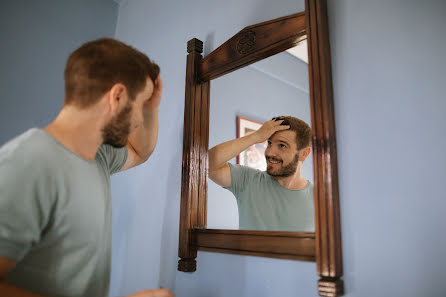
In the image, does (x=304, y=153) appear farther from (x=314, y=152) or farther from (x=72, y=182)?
(x=72, y=182)

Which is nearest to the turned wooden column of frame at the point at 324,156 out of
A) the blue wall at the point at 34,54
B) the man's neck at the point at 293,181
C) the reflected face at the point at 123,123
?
the man's neck at the point at 293,181

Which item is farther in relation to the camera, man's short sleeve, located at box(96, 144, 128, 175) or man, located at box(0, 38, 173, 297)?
man's short sleeve, located at box(96, 144, 128, 175)

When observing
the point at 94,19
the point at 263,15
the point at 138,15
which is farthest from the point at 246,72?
the point at 94,19

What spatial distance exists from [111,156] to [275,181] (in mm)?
558

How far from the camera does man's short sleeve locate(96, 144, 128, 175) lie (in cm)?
94

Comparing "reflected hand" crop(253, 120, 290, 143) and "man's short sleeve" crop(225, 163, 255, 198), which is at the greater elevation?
"reflected hand" crop(253, 120, 290, 143)

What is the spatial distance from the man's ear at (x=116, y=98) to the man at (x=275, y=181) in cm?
45

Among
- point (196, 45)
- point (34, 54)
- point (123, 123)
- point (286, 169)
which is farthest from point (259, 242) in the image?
point (34, 54)

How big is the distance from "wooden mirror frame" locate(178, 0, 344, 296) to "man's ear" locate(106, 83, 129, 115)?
427 millimetres

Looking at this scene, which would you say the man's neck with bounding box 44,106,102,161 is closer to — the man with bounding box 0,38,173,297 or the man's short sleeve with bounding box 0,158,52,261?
the man with bounding box 0,38,173,297

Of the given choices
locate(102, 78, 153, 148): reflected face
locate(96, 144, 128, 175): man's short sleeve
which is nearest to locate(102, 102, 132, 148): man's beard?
locate(102, 78, 153, 148): reflected face

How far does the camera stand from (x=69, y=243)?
71 cm

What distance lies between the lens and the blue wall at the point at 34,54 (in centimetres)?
170

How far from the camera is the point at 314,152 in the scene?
783mm
